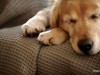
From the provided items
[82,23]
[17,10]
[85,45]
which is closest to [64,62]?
[85,45]

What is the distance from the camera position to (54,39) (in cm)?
164

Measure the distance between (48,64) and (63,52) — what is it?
0.11 metres

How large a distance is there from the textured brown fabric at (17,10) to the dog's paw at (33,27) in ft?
1.15

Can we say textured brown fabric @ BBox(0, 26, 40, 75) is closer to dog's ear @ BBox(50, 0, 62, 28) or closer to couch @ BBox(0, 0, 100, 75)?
couch @ BBox(0, 0, 100, 75)

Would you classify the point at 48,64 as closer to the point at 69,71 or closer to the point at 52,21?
the point at 69,71

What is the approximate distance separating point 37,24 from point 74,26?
27 cm

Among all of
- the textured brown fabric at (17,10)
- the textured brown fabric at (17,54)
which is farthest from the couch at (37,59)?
the textured brown fabric at (17,10)

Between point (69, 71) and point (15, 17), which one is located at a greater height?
point (15, 17)

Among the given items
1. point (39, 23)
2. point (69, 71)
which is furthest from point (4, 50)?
point (69, 71)

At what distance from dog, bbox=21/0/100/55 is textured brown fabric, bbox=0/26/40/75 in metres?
0.07

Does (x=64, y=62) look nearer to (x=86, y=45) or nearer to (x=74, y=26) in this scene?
(x=86, y=45)

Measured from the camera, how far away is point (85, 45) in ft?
4.89

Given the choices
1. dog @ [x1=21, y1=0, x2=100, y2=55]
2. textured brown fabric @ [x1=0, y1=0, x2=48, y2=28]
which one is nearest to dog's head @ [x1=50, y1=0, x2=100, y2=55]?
dog @ [x1=21, y1=0, x2=100, y2=55]

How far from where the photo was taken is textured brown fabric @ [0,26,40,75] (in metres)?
1.58
